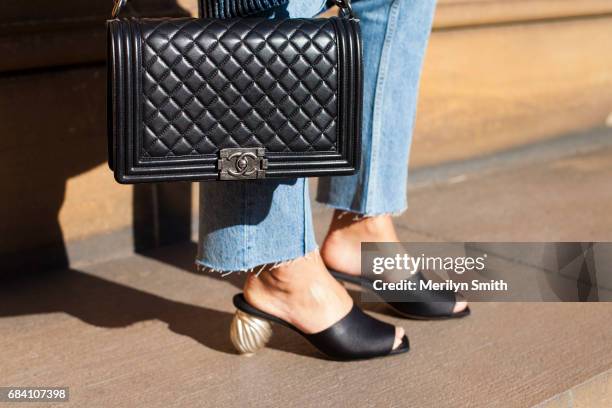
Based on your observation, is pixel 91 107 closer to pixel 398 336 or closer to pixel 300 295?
pixel 300 295

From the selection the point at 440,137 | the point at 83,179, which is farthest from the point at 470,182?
the point at 83,179

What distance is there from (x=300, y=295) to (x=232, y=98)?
531 millimetres

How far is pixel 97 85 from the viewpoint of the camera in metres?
2.74

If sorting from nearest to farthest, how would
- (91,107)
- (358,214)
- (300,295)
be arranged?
(300,295) → (358,214) → (91,107)

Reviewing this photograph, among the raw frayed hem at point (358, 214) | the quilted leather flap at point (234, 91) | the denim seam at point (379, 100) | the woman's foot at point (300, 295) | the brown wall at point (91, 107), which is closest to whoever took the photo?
the quilted leather flap at point (234, 91)

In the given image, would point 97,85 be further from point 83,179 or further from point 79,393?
point 79,393

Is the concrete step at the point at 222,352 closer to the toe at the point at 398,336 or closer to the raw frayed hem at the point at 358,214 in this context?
the toe at the point at 398,336

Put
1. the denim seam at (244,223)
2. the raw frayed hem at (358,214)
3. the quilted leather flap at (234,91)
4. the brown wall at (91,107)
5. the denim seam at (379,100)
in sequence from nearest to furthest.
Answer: the quilted leather flap at (234,91) → the denim seam at (244,223) → the denim seam at (379,100) → the raw frayed hem at (358,214) → the brown wall at (91,107)

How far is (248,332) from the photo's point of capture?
2129 millimetres

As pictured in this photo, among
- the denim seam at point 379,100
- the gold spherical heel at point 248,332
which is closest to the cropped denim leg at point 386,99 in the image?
the denim seam at point 379,100

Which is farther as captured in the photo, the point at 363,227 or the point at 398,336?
the point at 363,227

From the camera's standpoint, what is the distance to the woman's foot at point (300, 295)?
2.08 meters

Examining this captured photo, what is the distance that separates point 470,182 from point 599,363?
1.69m

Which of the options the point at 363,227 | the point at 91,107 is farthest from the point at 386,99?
the point at 91,107
